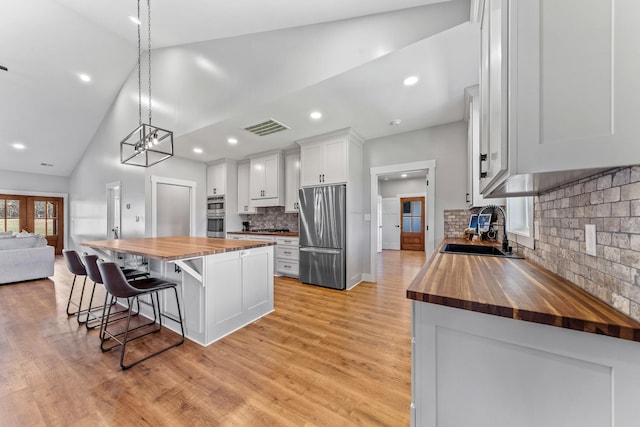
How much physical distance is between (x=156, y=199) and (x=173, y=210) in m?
0.43

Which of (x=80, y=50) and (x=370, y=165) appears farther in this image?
(x=80, y=50)

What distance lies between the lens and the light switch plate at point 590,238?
0.82m

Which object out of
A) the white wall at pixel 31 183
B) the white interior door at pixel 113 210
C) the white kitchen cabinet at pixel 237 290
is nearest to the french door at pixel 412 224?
the white kitchen cabinet at pixel 237 290

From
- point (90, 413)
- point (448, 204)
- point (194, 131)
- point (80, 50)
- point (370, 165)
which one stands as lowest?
point (90, 413)

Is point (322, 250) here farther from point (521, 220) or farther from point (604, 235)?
point (604, 235)

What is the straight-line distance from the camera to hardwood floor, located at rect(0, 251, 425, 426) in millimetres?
1374

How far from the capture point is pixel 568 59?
24.1 inches

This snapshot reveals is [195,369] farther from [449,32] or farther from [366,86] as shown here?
[449,32]

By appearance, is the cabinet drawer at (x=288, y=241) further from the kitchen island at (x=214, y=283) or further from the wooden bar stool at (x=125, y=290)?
the wooden bar stool at (x=125, y=290)

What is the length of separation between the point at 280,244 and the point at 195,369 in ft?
8.93

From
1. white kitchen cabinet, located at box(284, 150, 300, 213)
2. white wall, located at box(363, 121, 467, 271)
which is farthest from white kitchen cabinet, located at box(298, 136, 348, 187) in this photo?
white wall, located at box(363, 121, 467, 271)

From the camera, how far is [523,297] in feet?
2.61

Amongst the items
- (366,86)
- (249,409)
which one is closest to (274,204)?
(366,86)

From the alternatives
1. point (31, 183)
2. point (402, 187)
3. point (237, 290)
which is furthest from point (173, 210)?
point (402, 187)
